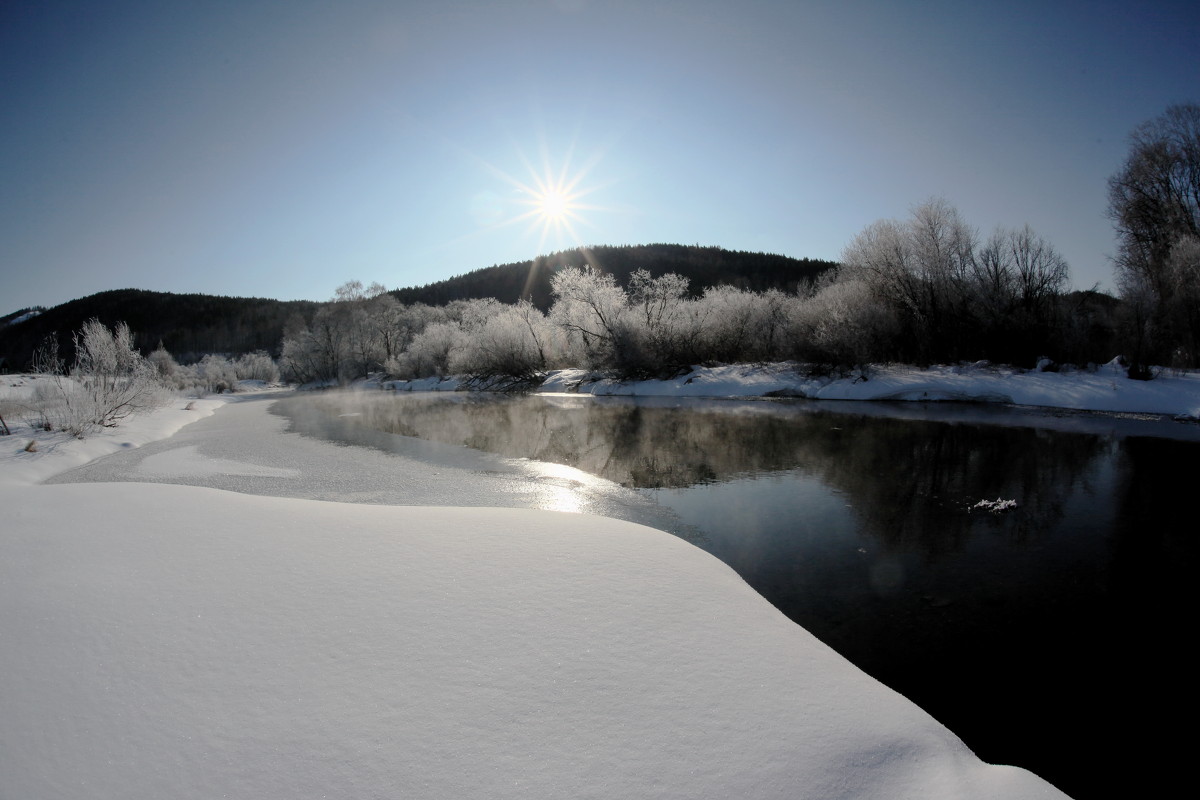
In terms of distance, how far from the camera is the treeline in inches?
979

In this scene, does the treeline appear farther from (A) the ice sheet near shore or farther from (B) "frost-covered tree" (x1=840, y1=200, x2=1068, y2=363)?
(A) the ice sheet near shore

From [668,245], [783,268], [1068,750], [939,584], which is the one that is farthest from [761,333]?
[668,245]

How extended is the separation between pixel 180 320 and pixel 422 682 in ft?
426

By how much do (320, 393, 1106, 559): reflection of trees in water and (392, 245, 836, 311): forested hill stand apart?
59.2 metres

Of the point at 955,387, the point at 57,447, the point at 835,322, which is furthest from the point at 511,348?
A: the point at 57,447

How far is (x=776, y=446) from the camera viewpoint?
1265 cm

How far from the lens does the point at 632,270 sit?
80000 millimetres

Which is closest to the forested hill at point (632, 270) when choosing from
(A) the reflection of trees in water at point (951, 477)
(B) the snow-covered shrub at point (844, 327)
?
(B) the snow-covered shrub at point (844, 327)

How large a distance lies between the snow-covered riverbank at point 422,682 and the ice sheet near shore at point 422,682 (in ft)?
0.04

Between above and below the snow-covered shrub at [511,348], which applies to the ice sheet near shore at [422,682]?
below

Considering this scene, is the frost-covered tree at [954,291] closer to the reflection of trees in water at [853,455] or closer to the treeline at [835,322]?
the treeline at [835,322]

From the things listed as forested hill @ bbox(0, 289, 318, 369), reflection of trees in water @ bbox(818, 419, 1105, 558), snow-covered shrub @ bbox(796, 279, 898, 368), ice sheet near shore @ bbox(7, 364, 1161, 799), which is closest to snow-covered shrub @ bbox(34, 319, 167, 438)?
ice sheet near shore @ bbox(7, 364, 1161, 799)

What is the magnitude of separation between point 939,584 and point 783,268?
272 ft

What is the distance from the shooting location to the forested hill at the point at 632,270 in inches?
3081
